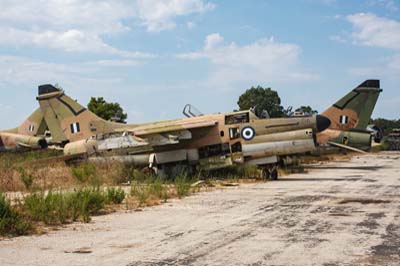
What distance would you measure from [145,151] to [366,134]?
1744 cm

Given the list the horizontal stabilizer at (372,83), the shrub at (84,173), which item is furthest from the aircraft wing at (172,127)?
the horizontal stabilizer at (372,83)

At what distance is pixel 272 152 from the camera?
19.9 m

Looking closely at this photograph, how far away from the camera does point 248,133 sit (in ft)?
66.4

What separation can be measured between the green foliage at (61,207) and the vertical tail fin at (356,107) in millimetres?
24216

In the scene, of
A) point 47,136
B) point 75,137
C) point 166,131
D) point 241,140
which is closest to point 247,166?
point 241,140

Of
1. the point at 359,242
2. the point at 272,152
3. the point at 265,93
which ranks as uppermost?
the point at 265,93

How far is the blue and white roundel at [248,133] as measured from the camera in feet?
66.2

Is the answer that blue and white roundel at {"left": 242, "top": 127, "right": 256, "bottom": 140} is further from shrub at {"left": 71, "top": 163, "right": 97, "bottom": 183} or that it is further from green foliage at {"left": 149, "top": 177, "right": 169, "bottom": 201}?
green foliage at {"left": 149, "top": 177, "right": 169, "bottom": 201}

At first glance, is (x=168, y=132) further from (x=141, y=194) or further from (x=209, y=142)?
(x=141, y=194)

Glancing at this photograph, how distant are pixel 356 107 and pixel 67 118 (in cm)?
1825

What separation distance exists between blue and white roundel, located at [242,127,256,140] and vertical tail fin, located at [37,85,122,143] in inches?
242

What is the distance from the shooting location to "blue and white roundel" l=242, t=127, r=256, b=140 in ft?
66.2

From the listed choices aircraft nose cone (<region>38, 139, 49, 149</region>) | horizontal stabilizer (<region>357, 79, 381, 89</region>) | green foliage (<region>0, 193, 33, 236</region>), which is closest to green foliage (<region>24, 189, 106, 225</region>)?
green foliage (<region>0, 193, 33, 236</region>)

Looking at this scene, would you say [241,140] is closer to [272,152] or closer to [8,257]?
[272,152]
